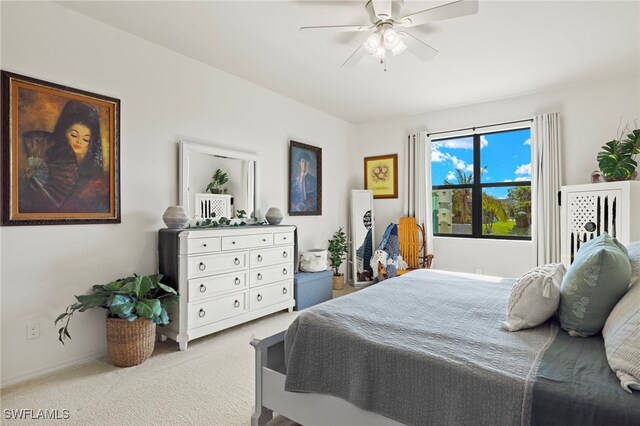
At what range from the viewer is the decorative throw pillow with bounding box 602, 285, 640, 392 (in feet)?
3.39

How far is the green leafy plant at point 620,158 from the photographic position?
3336mm

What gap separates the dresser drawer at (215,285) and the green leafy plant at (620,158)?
386 centimetres

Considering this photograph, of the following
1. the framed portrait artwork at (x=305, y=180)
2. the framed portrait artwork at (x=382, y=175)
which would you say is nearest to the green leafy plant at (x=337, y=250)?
the framed portrait artwork at (x=305, y=180)

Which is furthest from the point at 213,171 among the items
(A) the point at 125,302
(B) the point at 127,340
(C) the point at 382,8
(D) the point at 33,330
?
(C) the point at 382,8

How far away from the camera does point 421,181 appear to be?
4957 mm

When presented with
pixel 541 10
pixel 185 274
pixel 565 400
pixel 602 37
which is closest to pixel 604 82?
pixel 602 37

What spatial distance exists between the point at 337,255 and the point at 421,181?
65.6 inches

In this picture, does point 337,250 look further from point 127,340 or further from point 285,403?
point 285,403

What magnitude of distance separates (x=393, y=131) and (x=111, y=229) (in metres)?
4.13

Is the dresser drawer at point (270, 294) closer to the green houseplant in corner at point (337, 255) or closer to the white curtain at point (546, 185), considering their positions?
the green houseplant in corner at point (337, 255)

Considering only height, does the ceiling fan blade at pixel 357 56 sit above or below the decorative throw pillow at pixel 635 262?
above

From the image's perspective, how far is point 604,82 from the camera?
3.78 m

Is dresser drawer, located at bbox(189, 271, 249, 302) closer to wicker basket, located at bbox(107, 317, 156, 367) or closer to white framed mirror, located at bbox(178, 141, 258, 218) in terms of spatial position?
wicker basket, located at bbox(107, 317, 156, 367)

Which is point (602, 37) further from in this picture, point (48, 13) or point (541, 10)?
point (48, 13)
